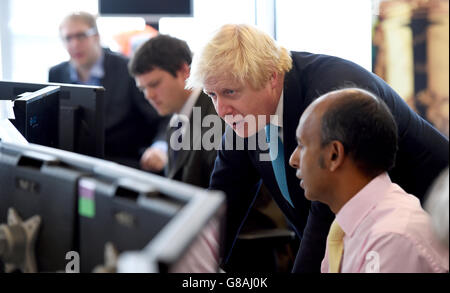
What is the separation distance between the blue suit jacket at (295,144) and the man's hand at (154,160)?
1.36 meters

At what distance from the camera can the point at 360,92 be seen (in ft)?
4.58

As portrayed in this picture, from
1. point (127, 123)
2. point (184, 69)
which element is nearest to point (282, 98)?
point (184, 69)

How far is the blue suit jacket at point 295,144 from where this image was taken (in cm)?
161

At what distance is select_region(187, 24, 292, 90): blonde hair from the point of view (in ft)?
5.94

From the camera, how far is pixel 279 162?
1.88 meters

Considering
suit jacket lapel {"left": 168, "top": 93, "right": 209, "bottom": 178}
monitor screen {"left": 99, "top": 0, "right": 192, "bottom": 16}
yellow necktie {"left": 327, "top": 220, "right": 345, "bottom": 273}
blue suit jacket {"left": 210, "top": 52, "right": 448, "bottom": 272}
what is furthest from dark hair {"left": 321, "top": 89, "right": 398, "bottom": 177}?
monitor screen {"left": 99, "top": 0, "right": 192, "bottom": 16}

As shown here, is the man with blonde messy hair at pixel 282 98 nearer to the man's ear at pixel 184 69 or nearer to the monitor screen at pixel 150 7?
the man's ear at pixel 184 69

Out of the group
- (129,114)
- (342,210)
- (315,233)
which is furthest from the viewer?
(129,114)

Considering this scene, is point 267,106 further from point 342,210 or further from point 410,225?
point 410,225

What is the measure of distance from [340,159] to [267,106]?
53 centimetres

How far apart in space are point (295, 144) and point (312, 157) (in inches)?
15.8

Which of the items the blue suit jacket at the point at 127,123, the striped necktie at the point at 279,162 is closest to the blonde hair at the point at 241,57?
the striped necktie at the point at 279,162

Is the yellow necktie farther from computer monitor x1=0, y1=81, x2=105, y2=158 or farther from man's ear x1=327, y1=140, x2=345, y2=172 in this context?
computer monitor x1=0, y1=81, x2=105, y2=158
